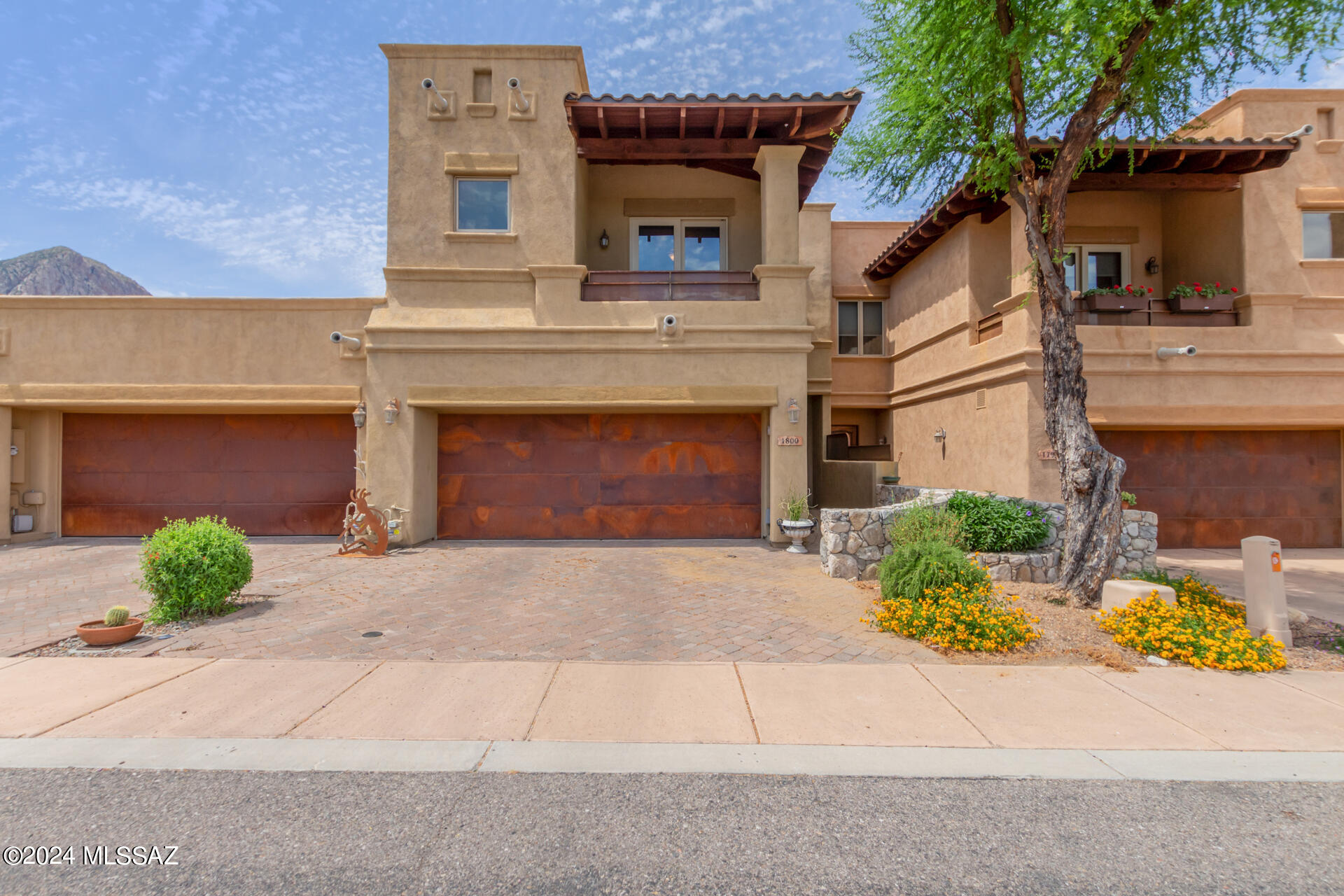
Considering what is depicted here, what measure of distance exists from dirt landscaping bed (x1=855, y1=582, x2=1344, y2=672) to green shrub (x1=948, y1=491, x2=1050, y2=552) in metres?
1.60

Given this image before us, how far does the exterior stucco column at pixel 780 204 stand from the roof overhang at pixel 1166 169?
274cm

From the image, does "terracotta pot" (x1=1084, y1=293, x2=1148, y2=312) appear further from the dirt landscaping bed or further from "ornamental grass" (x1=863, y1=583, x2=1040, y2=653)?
"ornamental grass" (x1=863, y1=583, x2=1040, y2=653)

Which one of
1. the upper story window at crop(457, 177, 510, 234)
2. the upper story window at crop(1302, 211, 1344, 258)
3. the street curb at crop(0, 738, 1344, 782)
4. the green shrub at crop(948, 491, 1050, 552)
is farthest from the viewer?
the upper story window at crop(457, 177, 510, 234)

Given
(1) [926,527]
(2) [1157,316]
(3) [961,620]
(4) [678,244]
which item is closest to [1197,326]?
(2) [1157,316]

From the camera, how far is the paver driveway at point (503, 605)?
6023mm

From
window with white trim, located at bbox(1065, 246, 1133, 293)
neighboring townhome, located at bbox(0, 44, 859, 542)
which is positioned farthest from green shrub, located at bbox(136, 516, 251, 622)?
window with white trim, located at bbox(1065, 246, 1133, 293)

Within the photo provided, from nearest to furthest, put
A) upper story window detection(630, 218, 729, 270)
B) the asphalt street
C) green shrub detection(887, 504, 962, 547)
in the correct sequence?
the asphalt street < green shrub detection(887, 504, 962, 547) < upper story window detection(630, 218, 729, 270)

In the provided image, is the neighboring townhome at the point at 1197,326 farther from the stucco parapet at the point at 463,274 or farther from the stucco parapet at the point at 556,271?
the stucco parapet at the point at 463,274

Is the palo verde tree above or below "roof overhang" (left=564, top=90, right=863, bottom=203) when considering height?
below

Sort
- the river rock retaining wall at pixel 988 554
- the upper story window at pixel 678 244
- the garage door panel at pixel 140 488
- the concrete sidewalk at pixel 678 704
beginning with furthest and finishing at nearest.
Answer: the upper story window at pixel 678 244 → the garage door panel at pixel 140 488 → the river rock retaining wall at pixel 988 554 → the concrete sidewalk at pixel 678 704

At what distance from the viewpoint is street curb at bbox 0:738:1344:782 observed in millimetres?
3781

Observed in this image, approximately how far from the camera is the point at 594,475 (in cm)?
1242

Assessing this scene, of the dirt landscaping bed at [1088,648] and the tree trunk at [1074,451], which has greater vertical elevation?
the tree trunk at [1074,451]

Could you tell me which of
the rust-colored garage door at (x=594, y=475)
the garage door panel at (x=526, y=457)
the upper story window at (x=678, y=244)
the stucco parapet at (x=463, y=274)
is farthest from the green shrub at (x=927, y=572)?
the stucco parapet at (x=463, y=274)
